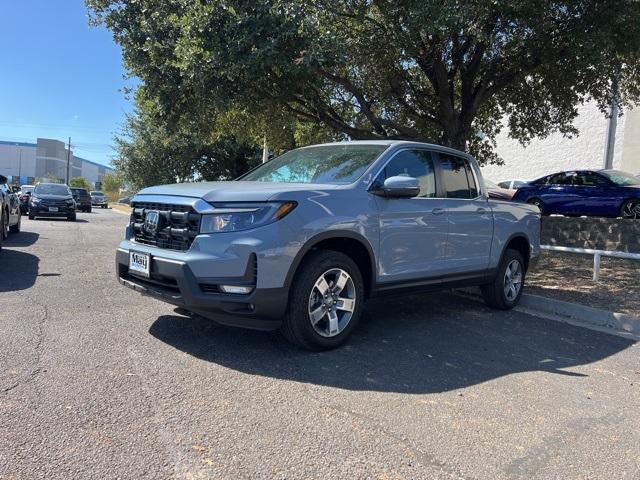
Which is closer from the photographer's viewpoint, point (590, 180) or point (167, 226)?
point (167, 226)

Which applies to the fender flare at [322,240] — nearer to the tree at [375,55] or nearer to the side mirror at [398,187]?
the side mirror at [398,187]

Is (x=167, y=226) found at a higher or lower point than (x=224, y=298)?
higher

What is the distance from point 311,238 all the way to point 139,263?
60.2 inches

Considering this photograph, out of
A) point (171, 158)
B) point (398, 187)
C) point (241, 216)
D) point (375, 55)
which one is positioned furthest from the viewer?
point (171, 158)

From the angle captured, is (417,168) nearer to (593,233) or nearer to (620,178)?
(593,233)

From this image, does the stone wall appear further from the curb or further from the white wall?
the white wall

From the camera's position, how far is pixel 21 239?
1181 cm

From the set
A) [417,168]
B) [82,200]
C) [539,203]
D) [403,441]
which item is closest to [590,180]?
[539,203]

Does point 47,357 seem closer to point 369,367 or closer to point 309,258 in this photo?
point 309,258

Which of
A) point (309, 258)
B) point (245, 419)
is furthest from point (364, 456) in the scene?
point (309, 258)

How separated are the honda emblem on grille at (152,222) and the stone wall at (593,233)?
10.7 m

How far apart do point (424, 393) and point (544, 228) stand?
10.8 meters

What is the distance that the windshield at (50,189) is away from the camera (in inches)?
795

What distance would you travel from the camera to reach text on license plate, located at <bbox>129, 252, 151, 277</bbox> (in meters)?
4.47
